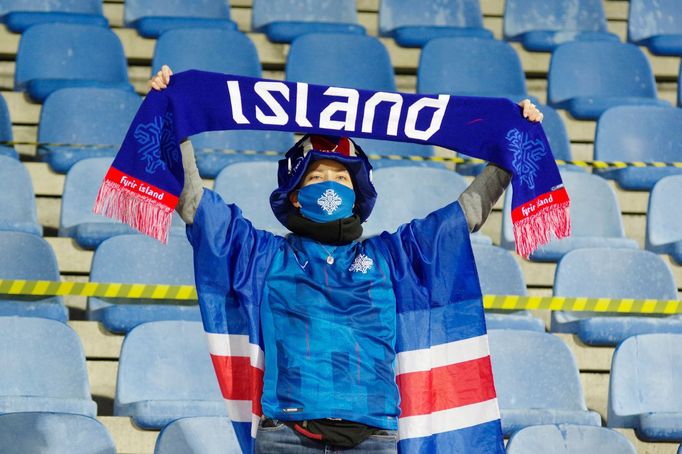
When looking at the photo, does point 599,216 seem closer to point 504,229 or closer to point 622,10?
point 504,229

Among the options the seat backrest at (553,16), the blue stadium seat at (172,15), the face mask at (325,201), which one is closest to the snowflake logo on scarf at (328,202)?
the face mask at (325,201)

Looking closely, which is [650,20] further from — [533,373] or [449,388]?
[449,388]

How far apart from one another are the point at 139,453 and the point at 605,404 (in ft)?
6.00

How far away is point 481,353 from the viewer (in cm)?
330

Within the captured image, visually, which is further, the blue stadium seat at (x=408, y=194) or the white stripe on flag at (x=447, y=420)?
the blue stadium seat at (x=408, y=194)

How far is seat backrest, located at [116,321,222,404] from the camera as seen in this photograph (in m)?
4.21

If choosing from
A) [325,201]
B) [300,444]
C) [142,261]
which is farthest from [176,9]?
[300,444]

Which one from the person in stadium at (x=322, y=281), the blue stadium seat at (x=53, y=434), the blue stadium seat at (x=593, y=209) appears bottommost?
the blue stadium seat at (x=593, y=209)

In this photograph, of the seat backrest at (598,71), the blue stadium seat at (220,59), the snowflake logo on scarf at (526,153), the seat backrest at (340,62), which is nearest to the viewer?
the snowflake logo on scarf at (526,153)

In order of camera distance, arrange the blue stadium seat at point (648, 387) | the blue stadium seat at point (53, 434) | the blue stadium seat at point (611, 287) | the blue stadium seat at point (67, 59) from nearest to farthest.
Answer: the blue stadium seat at point (53, 434) < the blue stadium seat at point (648, 387) < the blue stadium seat at point (611, 287) < the blue stadium seat at point (67, 59)

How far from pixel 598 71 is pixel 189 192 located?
13.0 feet

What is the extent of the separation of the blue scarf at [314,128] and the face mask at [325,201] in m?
0.21

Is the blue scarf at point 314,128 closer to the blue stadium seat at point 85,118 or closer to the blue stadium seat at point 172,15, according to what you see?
the blue stadium seat at point 85,118

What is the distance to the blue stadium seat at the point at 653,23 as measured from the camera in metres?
7.14
